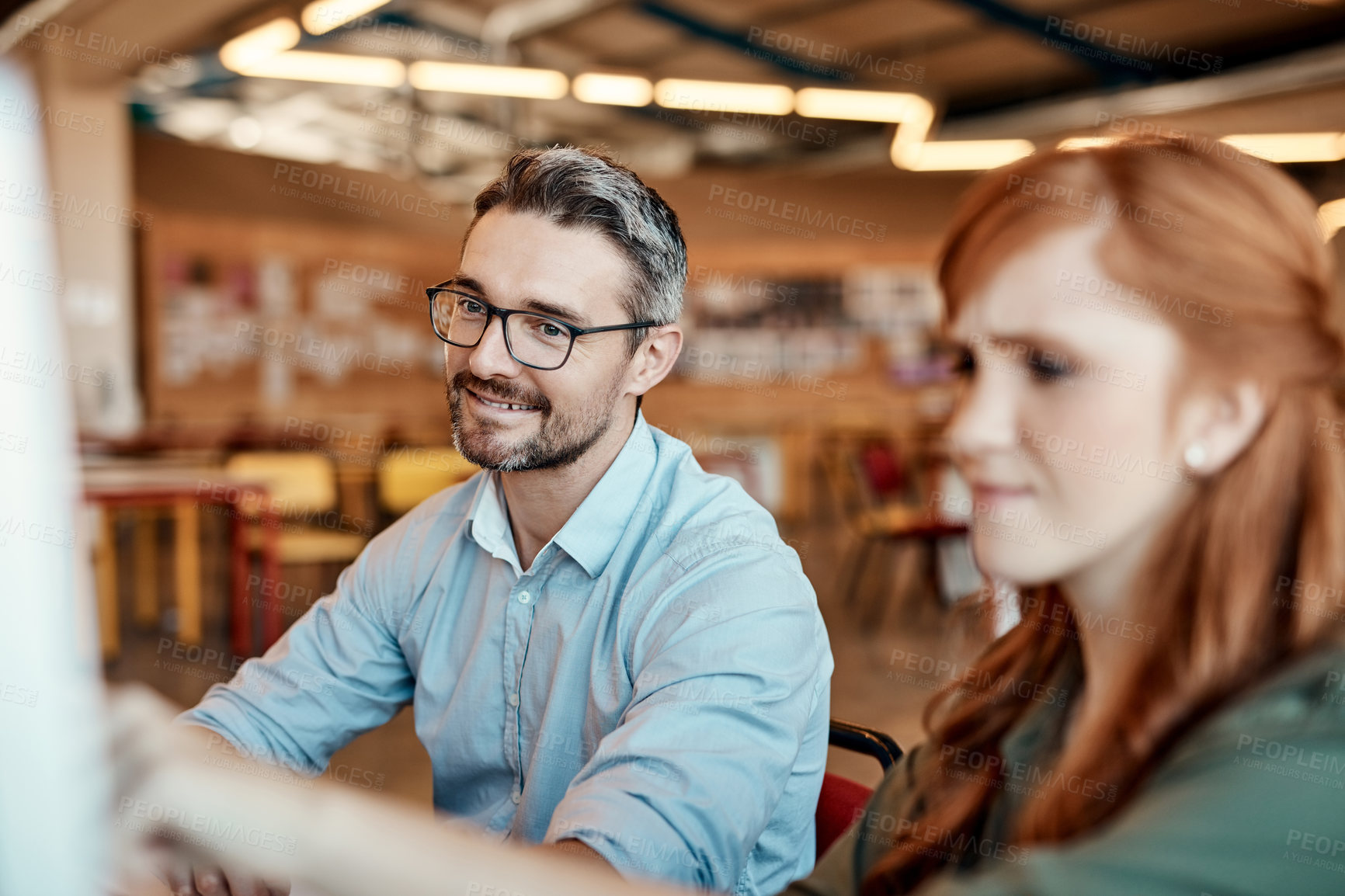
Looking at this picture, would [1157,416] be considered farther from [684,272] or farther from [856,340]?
[856,340]

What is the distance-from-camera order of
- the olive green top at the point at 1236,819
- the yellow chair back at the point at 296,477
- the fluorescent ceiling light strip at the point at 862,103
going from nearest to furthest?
1. the olive green top at the point at 1236,819
2. the yellow chair back at the point at 296,477
3. the fluorescent ceiling light strip at the point at 862,103

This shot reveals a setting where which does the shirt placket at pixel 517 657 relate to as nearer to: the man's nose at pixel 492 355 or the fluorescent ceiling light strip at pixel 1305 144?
the man's nose at pixel 492 355

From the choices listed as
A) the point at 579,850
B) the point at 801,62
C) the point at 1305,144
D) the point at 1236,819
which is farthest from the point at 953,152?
the point at 1236,819

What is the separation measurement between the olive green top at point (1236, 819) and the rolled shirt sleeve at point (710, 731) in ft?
1.53

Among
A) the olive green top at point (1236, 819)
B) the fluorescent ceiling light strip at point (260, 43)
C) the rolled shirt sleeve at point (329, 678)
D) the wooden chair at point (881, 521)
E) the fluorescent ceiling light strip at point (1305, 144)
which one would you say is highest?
the fluorescent ceiling light strip at point (260, 43)

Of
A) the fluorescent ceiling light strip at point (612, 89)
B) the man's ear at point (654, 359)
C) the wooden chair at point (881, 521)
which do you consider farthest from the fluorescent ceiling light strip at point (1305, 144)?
the man's ear at point (654, 359)

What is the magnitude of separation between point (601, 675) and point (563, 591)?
16cm

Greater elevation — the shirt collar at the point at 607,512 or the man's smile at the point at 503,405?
the man's smile at the point at 503,405

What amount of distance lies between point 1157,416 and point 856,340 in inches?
447

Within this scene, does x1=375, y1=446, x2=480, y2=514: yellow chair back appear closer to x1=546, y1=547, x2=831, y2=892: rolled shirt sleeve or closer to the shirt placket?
the shirt placket

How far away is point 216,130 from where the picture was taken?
40.4 feet

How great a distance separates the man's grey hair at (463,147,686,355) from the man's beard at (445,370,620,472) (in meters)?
0.17

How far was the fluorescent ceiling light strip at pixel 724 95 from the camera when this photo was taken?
6.66 metres

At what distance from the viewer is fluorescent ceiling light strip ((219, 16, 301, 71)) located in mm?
6012
